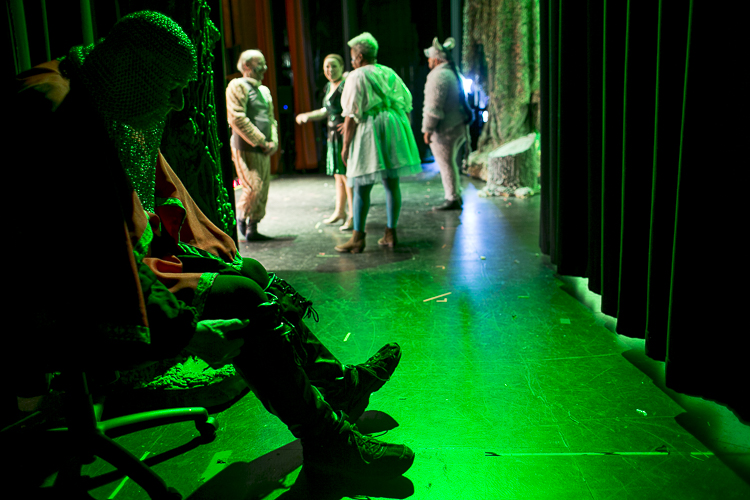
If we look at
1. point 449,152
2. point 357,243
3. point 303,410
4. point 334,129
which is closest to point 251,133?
point 334,129

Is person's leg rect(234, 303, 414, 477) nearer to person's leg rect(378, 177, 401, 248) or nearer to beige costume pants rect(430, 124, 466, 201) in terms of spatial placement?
person's leg rect(378, 177, 401, 248)

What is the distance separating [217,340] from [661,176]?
1.65 metres

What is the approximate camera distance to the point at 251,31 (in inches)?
408

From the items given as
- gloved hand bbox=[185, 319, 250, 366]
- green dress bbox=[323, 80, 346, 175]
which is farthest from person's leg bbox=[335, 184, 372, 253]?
gloved hand bbox=[185, 319, 250, 366]

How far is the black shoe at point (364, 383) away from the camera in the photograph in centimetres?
204

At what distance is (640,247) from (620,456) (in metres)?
0.96

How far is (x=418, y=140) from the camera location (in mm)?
11891

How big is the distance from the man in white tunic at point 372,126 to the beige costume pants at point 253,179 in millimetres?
1018

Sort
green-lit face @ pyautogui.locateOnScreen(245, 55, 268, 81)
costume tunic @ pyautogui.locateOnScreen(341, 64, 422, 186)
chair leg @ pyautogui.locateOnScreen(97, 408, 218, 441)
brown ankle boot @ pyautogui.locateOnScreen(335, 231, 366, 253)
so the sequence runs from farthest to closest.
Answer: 1. green-lit face @ pyautogui.locateOnScreen(245, 55, 268, 81)
2. brown ankle boot @ pyautogui.locateOnScreen(335, 231, 366, 253)
3. costume tunic @ pyautogui.locateOnScreen(341, 64, 422, 186)
4. chair leg @ pyautogui.locateOnScreen(97, 408, 218, 441)

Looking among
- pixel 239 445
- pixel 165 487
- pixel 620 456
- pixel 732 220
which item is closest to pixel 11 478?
pixel 165 487

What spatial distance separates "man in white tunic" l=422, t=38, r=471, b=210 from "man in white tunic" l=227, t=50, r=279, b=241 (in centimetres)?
188

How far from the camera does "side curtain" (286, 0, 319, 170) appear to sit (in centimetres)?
1078

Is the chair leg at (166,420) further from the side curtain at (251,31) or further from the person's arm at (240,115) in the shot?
the side curtain at (251,31)

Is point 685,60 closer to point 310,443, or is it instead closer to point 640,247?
point 640,247
